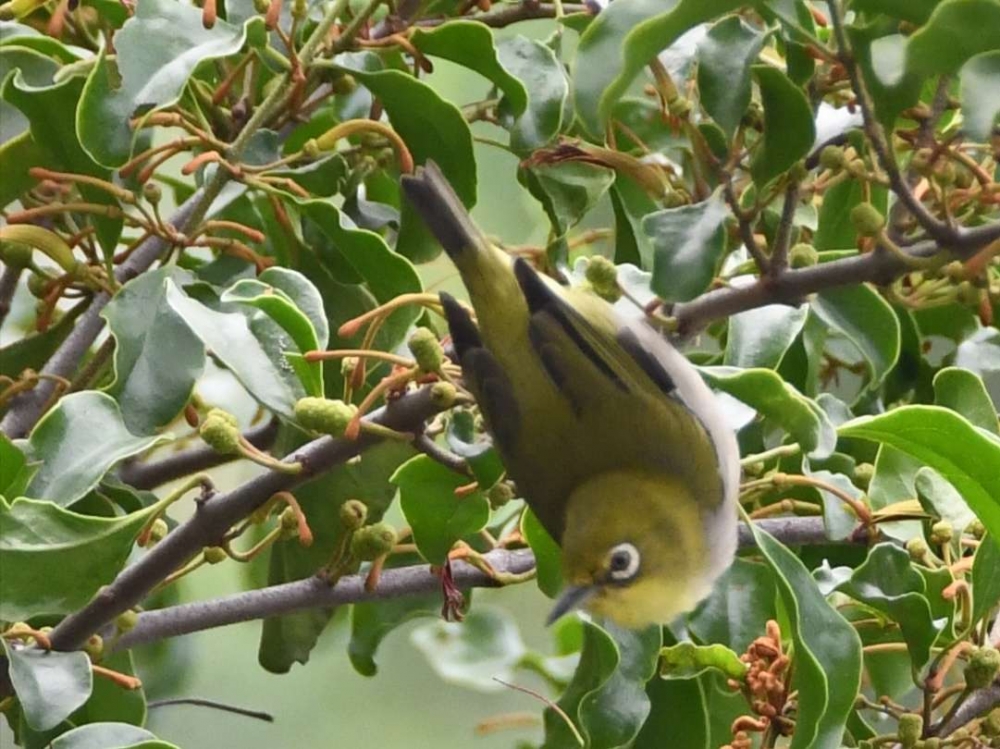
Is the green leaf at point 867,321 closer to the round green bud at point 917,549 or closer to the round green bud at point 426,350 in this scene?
the round green bud at point 917,549

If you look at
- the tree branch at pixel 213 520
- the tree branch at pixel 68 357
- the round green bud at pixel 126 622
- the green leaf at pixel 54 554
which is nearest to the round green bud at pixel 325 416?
the tree branch at pixel 213 520

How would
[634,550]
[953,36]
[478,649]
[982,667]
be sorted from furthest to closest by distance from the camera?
[478,649] < [634,550] < [982,667] < [953,36]

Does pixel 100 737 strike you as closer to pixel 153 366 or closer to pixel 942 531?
pixel 153 366

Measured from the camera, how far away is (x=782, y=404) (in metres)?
1.03

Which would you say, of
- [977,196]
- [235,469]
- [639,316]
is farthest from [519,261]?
[235,469]

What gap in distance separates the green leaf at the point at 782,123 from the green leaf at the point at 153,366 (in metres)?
0.45

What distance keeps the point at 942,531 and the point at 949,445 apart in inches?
5.2

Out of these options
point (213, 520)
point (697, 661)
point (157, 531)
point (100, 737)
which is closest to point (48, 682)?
point (100, 737)

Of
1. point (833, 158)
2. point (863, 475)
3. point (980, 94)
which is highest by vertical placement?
point (980, 94)

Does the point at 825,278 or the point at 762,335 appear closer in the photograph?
the point at 825,278

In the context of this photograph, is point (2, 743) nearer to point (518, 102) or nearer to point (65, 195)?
point (65, 195)

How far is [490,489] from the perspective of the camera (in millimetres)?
1219

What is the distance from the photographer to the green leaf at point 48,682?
102cm

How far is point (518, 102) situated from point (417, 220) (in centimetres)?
19
